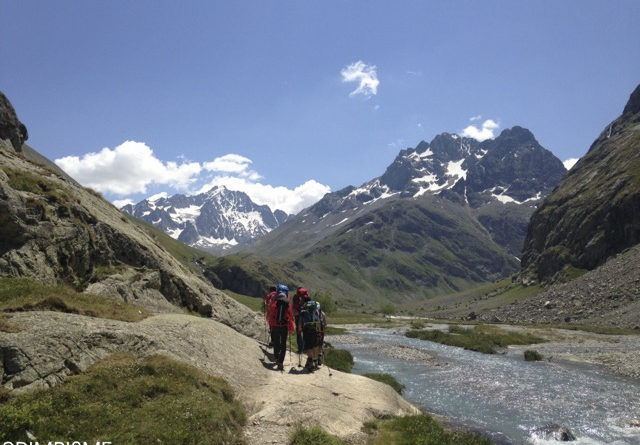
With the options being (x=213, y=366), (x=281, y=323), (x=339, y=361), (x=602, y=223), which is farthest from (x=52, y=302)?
(x=602, y=223)

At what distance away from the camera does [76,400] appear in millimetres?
13406

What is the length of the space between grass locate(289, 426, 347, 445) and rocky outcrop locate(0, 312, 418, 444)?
1.63 ft

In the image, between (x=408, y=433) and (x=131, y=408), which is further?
(x=408, y=433)

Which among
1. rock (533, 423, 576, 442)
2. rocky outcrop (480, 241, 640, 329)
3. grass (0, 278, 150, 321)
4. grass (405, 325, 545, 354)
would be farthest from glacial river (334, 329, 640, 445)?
rocky outcrop (480, 241, 640, 329)

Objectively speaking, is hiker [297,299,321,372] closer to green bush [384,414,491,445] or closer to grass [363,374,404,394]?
green bush [384,414,491,445]

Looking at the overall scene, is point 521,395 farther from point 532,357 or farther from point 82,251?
point 82,251

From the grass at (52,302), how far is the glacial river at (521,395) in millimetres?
20988

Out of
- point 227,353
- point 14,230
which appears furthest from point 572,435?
point 14,230

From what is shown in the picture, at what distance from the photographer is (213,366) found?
19.9 metres

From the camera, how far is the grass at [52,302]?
58.6 ft

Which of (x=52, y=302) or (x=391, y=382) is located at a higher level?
(x=52, y=302)

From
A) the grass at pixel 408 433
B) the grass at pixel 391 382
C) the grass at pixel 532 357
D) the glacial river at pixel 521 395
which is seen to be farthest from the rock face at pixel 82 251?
the grass at pixel 532 357

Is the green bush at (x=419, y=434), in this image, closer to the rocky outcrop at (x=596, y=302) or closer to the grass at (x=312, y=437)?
the grass at (x=312, y=437)

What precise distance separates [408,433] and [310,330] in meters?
8.09
